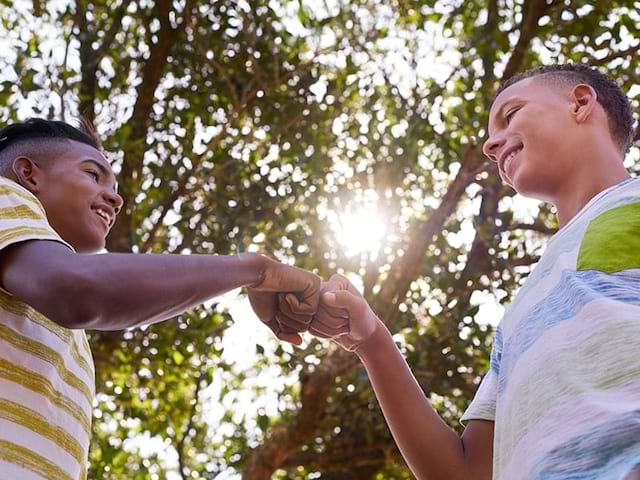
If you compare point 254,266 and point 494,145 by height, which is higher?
point 494,145

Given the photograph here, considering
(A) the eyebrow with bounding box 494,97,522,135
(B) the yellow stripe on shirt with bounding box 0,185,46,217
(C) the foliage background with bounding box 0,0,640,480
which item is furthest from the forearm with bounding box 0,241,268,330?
(C) the foliage background with bounding box 0,0,640,480

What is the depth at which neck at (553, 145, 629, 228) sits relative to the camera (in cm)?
246

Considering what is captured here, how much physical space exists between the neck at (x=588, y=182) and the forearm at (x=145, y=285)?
88 centimetres

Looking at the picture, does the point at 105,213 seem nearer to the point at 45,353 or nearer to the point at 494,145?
the point at 45,353

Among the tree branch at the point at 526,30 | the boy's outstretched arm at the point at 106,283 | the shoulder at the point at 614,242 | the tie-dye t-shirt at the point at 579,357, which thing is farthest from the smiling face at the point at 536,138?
the tree branch at the point at 526,30

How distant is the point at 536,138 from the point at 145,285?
1.09m

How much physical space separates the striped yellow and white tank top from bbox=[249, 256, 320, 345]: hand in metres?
0.53

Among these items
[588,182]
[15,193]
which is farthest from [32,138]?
[588,182]

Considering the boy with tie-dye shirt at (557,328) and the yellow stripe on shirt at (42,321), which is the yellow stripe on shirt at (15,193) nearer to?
the yellow stripe on shirt at (42,321)

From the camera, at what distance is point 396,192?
7.48m

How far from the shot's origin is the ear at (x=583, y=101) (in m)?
2.60

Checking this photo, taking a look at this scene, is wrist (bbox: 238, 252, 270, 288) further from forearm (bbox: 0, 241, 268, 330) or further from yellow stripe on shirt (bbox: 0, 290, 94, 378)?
yellow stripe on shirt (bbox: 0, 290, 94, 378)

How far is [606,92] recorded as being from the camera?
9.14ft

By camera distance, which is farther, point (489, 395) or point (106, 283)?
point (489, 395)
